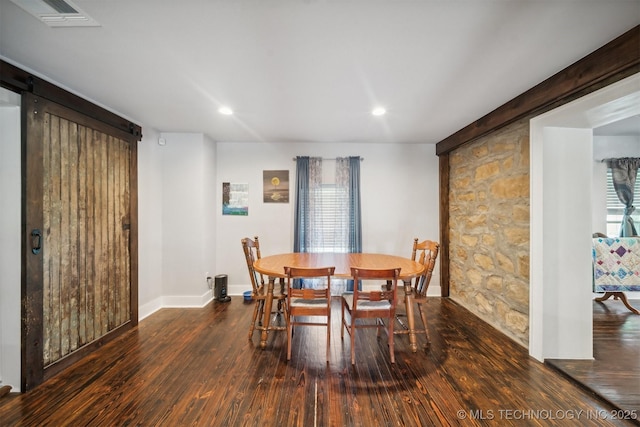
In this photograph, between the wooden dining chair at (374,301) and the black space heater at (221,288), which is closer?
the wooden dining chair at (374,301)

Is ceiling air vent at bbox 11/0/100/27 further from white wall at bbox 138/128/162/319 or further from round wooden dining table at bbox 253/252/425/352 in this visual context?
round wooden dining table at bbox 253/252/425/352

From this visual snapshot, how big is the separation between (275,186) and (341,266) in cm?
207

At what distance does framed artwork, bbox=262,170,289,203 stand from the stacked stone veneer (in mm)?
2774

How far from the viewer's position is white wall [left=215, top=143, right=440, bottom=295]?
4.20 metres

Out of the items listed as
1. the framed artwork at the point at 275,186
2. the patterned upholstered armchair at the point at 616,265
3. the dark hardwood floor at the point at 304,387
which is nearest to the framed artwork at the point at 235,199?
the framed artwork at the point at 275,186

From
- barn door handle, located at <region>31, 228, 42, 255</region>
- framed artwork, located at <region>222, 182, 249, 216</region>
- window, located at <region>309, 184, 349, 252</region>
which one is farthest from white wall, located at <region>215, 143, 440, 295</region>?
barn door handle, located at <region>31, 228, 42, 255</region>

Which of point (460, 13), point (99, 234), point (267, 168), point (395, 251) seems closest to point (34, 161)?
point (99, 234)

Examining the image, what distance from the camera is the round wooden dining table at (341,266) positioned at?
245 cm

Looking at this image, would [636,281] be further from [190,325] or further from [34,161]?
[34,161]

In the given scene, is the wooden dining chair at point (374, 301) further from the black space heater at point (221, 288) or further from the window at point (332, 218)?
the black space heater at point (221, 288)

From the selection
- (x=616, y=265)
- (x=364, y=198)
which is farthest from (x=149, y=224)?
(x=616, y=265)

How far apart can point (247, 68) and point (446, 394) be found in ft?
9.69

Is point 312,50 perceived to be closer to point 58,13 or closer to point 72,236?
point 58,13

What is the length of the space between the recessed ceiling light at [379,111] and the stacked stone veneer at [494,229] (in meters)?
1.42
